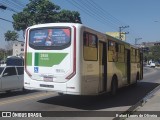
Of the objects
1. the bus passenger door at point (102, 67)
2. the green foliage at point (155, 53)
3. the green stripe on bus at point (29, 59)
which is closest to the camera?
the green stripe on bus at point (29, 59)

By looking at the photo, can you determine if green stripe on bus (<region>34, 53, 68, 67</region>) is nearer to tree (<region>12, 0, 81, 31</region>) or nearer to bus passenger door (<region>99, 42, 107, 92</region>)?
bus passenger door (<region>99, 42, 107, 92</region>)

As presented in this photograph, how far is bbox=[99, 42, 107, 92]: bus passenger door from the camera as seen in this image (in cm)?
1467

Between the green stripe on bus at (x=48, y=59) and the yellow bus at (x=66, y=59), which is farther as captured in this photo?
the green stripe on bus at (x=48, y=59)

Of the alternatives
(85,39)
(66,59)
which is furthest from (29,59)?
(85,39)

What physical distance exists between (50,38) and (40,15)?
36.3m

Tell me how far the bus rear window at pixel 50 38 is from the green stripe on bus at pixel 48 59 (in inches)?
11.6

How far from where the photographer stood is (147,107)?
12883 millimetres

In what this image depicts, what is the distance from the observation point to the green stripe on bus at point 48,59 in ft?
42.8

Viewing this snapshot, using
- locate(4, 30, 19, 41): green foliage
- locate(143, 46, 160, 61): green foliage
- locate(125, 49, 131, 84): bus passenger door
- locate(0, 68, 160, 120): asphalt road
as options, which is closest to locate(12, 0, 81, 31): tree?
locate(4, 30, 19, 41): green foliage

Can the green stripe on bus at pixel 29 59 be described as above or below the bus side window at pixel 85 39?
below

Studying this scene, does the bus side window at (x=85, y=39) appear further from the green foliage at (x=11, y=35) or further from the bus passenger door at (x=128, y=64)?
the green foliage at (x=11, y=35)

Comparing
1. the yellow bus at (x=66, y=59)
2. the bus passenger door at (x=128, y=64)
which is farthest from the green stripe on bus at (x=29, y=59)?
the bus passenger door at (x=128, y=64)

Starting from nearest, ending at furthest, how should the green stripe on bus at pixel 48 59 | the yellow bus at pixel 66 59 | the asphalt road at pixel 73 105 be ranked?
1. the asphalt road at pixel 73 105
2. the yellow bus at pixel 66 59
3. the green stripe on bus at pixel 48 59

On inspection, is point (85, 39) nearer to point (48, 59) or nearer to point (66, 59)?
point (66, 59)
